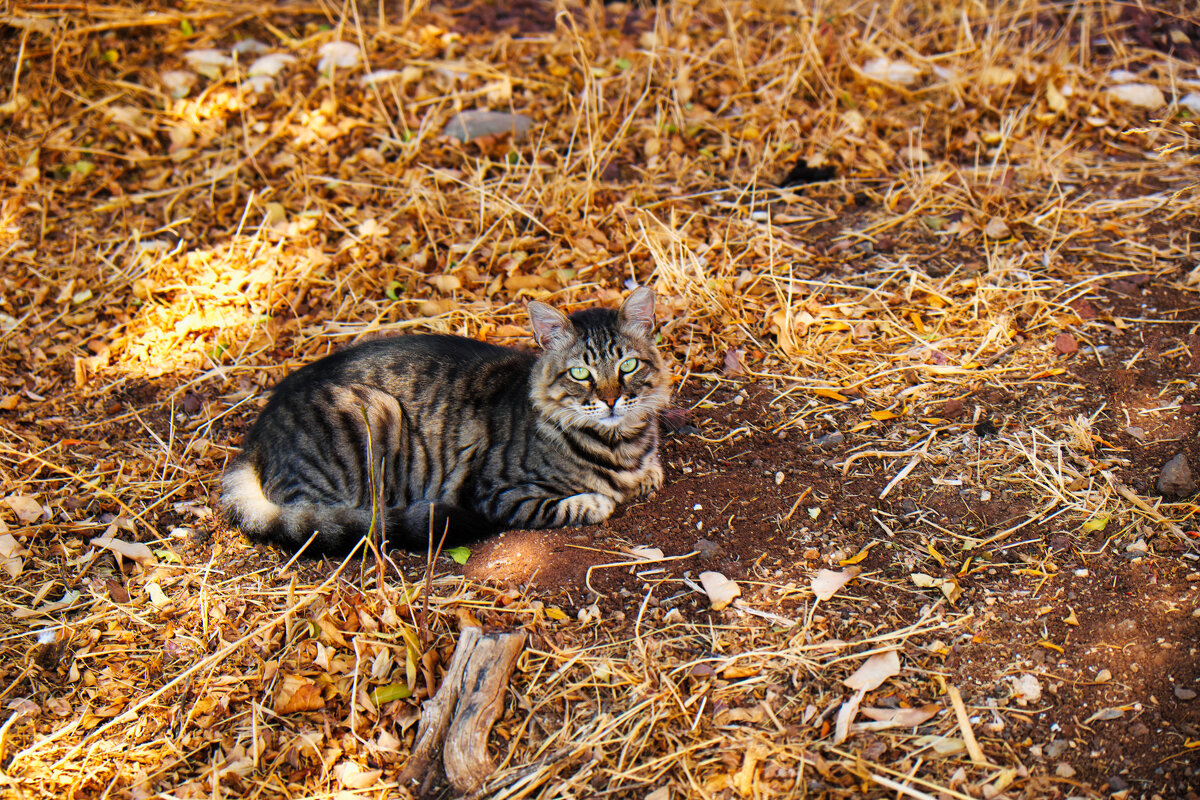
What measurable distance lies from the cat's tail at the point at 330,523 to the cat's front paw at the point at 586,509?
340 mm

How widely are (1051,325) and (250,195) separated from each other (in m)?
4.59

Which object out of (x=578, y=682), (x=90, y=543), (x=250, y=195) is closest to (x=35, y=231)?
(x=250, y=195)

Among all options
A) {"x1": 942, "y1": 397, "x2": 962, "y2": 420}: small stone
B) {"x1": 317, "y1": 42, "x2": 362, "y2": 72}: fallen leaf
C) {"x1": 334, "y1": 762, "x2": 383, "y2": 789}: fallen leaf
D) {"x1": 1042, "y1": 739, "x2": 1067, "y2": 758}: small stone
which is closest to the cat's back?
{"x1": 334, "y1": 762, "x2": 383, "y2": 789}: fallen leaf

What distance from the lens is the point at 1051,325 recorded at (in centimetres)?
447

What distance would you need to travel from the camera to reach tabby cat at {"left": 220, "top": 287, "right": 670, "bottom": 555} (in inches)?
147

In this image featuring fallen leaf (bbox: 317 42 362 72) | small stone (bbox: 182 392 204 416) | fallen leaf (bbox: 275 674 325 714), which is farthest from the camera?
fallen leaf (bbox: 317 42 362 72)

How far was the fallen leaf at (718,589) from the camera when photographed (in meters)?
3.20

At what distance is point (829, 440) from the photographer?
13.1 ft

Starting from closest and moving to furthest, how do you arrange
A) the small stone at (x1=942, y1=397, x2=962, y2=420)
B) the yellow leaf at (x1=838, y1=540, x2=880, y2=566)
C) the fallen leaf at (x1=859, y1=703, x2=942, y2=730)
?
the fallen leaf at (x1=859, y1=703, x2=942, y2=730)
the yellow leaf at (x1=838, y1=540, x2=880, y2=566)
the small stone at (x1=942, y1=397, x2=962, y2=420)

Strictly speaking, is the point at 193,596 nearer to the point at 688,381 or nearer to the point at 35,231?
the point at 688,381

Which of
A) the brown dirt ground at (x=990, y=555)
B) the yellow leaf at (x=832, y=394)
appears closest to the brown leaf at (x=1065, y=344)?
the brown dirt ground at (x=990, y=555)

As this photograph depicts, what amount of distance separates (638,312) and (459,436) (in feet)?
3.25

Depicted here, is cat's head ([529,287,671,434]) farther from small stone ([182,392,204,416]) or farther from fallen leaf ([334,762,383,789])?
small stone ([182,392,204,416])

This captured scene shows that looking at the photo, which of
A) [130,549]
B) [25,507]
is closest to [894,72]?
[130,549]
